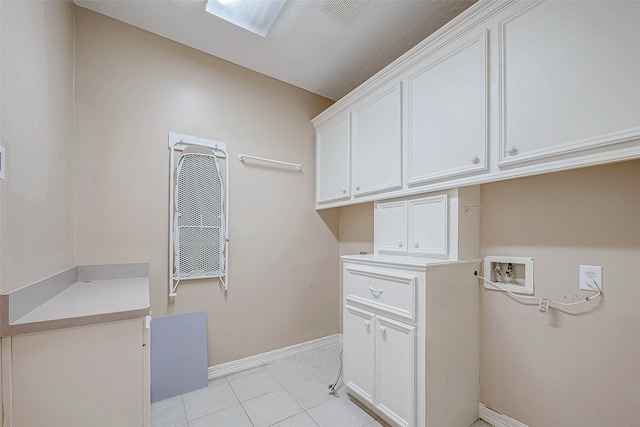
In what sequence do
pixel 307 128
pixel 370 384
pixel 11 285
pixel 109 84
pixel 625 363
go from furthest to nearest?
pixel 307 128, pixel 109 84, pixel 370 384, pixel 625 363, pixel 11 285

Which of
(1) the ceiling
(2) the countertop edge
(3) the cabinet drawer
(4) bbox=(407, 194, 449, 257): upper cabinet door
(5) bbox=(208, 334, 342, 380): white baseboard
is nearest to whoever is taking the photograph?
(2) the countertop edge

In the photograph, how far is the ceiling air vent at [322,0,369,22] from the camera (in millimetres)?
1629

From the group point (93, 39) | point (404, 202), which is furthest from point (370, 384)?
point (93, 39)

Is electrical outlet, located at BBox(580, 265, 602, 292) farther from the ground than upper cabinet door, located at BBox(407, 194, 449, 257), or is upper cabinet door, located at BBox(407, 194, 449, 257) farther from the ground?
upper cabinet door, located at BBox(407, 194, 449, 257)

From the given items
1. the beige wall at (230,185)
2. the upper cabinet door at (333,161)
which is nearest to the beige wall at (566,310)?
the upper cabinet door at (333,161)

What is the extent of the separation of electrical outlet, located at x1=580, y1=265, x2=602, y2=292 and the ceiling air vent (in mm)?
1947

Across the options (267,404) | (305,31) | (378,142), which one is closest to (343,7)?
(305,31)

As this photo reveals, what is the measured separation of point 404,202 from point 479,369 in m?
1.19

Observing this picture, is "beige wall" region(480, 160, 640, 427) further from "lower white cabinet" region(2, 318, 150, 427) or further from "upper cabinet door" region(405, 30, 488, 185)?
"lower white cabinet" region(2, 318, 150, 427)

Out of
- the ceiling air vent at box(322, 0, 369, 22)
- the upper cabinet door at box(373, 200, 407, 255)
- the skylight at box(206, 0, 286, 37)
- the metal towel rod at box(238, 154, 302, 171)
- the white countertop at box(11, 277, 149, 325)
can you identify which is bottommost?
the white countertop at box(11, 277, 149, 325)

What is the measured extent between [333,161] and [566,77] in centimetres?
166

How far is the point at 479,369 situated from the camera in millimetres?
1671

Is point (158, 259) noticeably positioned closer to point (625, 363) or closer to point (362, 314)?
point (362, 314)

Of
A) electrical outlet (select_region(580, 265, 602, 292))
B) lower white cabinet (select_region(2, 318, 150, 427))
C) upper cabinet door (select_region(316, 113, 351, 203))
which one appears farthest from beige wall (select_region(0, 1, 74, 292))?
electrical outlet (select_region(580, 265, 602, 292))
